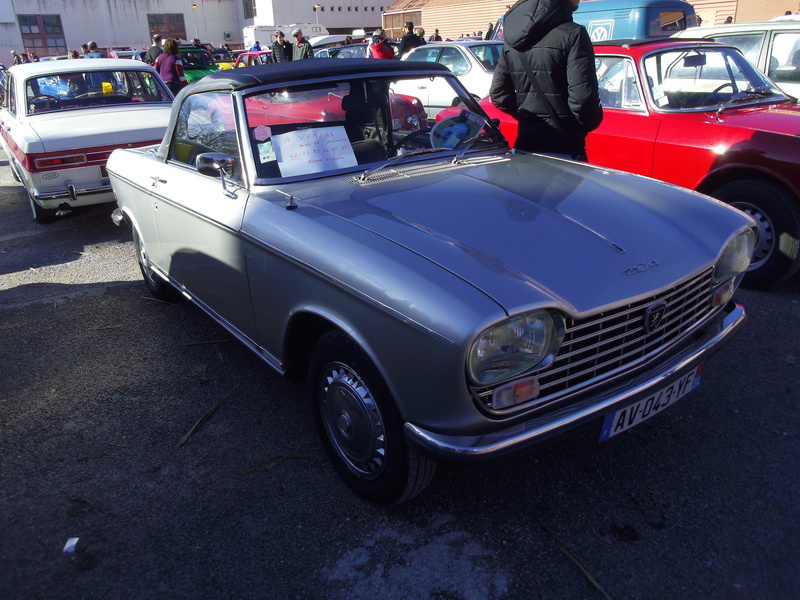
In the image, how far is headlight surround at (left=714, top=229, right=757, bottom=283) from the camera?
2.57 metres

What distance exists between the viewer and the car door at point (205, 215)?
9.60 feet

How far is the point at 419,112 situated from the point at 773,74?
4.81m

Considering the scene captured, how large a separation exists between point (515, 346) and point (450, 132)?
1.82 m

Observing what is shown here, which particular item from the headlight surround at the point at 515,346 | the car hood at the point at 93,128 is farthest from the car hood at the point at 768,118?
the car hood at the point at 93,128

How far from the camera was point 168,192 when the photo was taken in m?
3.53

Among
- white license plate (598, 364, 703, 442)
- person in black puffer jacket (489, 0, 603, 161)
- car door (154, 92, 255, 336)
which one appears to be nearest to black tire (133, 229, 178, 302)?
car door (154, 92, 255, 336)

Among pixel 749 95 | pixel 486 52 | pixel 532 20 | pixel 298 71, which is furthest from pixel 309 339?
pixel 486 52

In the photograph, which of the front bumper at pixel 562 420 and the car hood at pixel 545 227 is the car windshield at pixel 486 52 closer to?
the car hood at pixel 545 227

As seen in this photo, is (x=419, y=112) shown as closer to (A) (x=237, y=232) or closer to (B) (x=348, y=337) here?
(A) (x=237, y=232)

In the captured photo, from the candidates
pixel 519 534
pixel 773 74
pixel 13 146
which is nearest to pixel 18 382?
pixel 519 534

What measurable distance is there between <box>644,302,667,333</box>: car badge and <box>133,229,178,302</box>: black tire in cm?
334

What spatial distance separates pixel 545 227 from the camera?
7.81 ft

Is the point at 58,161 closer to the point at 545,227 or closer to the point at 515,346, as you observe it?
the point at 545,227

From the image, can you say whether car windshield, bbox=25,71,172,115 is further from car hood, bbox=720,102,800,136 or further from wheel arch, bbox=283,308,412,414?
car hood, bbox=720,102,800,136
